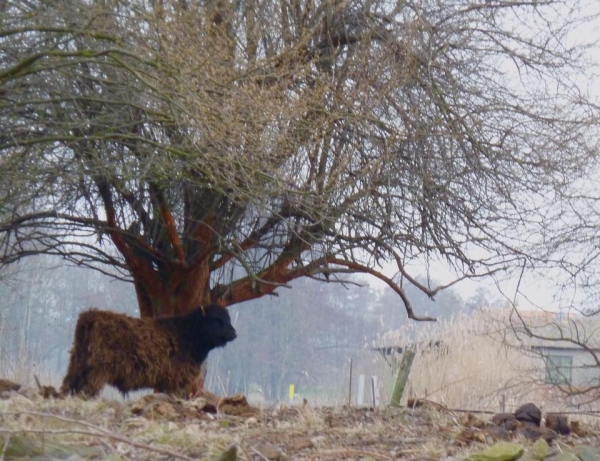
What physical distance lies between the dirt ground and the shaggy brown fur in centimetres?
308

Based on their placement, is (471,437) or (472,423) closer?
(471,437)

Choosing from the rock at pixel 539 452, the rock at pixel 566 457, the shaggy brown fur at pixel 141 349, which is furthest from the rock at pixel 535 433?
the shaggy brown fur at pixel 141 349

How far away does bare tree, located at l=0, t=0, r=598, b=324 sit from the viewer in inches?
344

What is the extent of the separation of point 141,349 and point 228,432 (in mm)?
6025

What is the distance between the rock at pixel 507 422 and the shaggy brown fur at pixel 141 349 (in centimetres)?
640

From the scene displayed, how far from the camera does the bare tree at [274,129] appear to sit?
28.7ft

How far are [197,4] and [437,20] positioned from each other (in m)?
3.90

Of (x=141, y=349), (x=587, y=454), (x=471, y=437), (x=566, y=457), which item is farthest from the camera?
(x=141, y=349)

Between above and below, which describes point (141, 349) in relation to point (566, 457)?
above

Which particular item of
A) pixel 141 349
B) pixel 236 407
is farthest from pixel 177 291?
pixel 236 407

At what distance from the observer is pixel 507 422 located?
5.69m

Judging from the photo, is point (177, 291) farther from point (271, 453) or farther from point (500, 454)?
point (500, 454)

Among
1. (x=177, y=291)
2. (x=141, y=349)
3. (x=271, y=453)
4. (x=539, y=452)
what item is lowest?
(x=271, y=453)

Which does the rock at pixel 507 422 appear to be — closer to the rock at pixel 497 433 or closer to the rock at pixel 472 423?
the rock at pixel 497 433
